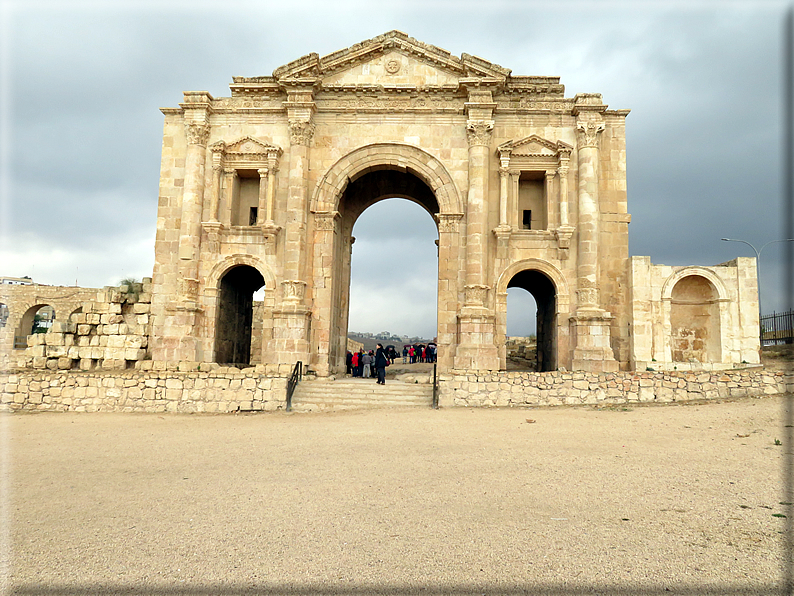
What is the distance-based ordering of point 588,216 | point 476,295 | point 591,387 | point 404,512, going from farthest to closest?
point 588,216, point 476,295, point 591,387, point 404,512

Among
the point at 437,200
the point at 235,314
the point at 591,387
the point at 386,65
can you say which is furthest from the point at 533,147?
the point at 235,314

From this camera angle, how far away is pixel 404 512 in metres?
5.53

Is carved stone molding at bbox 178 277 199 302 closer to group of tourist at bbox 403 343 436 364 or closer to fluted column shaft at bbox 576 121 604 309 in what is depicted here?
group of tourist at bbox 403 343 436 364

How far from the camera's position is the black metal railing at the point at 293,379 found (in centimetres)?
1473

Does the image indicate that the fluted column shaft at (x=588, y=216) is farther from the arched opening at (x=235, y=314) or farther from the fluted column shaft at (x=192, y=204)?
the fluted column shaft at (x=192, y=204)

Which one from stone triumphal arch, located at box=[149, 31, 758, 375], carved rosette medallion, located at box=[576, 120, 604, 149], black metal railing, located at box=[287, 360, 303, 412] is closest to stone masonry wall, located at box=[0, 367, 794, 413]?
black metal railing, located at box=[287, 360, 303, 412]

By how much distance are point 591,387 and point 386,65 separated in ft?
42.7

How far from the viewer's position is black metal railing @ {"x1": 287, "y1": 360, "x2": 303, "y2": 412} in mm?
14734

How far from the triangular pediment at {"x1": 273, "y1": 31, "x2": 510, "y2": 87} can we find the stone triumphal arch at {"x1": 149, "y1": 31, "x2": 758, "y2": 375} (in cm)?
5

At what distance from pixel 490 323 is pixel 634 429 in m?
7.05

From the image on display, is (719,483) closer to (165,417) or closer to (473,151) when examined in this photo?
(165,417)

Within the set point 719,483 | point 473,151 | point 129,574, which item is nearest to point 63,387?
point 129,574

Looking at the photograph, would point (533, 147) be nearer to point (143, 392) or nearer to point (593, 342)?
point (593, 342)

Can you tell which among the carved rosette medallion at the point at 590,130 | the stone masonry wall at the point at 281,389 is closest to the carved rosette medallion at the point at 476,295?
the stone masonry wall at the point at 281,389
